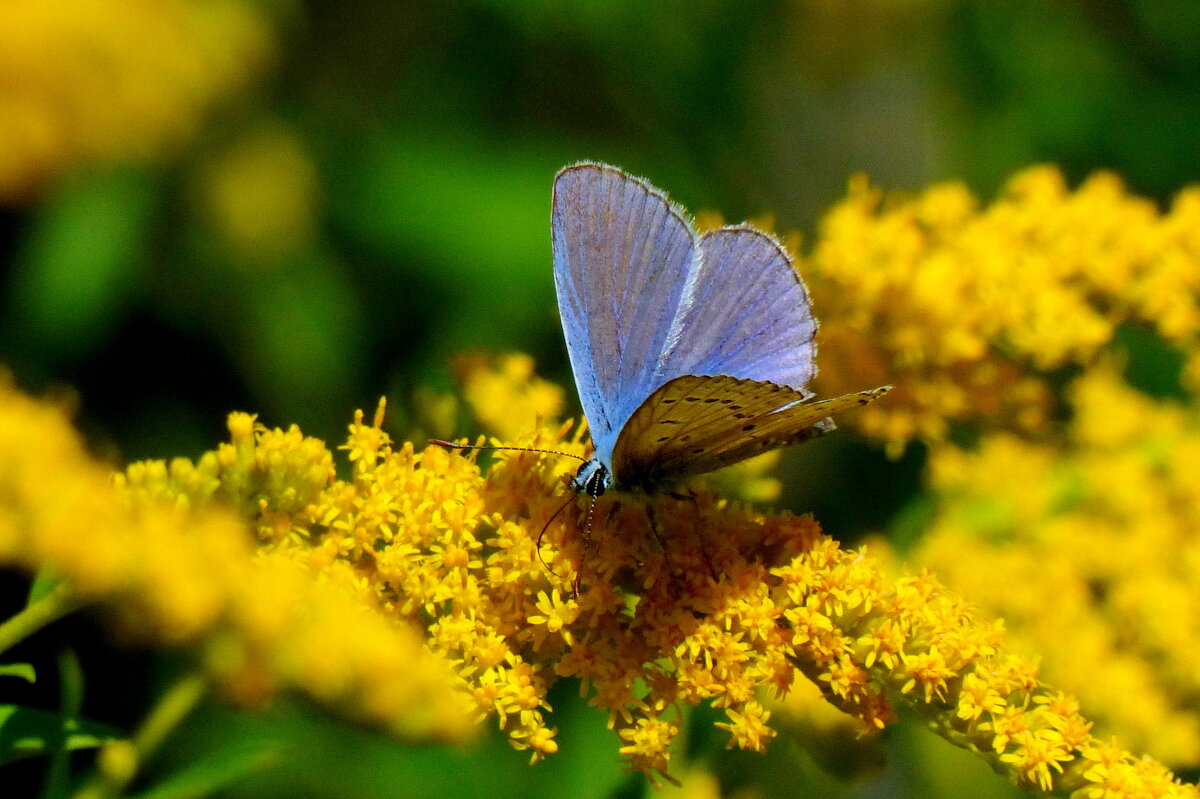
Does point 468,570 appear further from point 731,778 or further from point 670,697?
point 731,778

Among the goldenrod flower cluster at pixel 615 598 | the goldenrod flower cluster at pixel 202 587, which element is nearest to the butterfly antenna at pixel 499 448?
the goldenrod flower cluster at pixel 615 598

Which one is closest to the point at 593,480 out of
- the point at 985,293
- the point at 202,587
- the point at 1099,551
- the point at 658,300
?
the point at 658,300

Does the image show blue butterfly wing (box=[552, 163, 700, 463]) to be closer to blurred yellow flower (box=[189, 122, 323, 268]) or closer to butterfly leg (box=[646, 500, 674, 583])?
butterfly leg (box=[646, 500, 674, 583])

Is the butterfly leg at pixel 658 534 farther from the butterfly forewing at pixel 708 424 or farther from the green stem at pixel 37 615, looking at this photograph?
the green stem at pixel 37 615

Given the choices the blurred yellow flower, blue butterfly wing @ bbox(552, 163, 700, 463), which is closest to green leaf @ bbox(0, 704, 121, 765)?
blue butterfly wing @ bbox(552, 163, 700, 463)

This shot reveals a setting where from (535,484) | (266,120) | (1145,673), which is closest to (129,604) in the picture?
(535,484)

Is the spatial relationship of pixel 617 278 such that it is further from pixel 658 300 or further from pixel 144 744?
pixel 144 744
